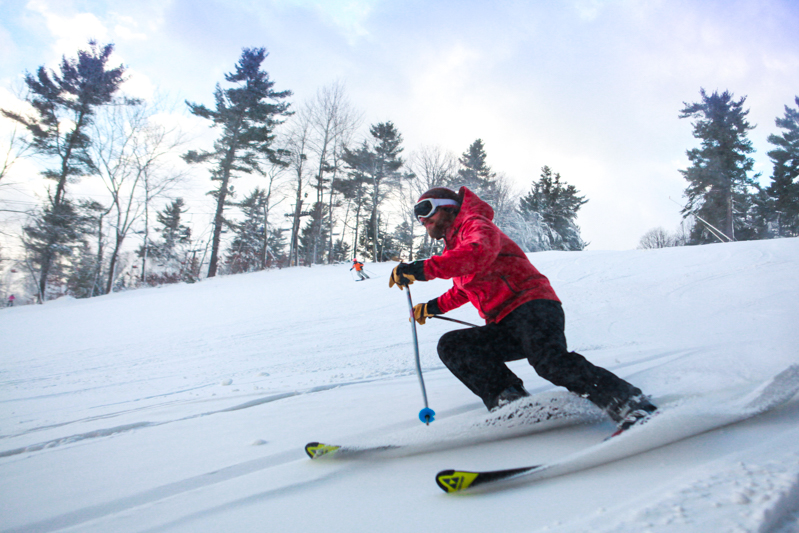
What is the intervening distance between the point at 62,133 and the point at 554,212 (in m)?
31.8

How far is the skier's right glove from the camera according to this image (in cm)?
236

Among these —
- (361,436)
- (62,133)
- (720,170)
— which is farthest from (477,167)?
(361,436)

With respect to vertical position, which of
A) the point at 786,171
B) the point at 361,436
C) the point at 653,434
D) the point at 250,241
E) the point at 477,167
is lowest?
the point at 361,436

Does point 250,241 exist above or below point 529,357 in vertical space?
above

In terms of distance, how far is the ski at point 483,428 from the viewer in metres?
1.62

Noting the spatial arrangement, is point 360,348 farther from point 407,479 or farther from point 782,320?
point 782,320

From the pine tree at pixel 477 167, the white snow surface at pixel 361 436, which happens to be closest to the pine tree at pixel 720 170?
the pine tree at pixel 477 167

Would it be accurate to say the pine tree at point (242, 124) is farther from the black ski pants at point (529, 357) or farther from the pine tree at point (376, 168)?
the black ski pants at point (529, 357)

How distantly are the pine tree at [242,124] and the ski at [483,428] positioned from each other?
65.0 ft

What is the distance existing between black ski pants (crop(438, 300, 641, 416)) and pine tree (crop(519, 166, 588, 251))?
96.7 feet

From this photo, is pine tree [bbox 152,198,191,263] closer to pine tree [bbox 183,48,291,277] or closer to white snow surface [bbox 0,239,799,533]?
pine tree [bbox 183,48,291,277]

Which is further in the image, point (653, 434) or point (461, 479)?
point (653, 434)

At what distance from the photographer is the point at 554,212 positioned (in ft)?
102

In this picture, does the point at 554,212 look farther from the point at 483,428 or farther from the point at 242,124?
the point at 483,428
